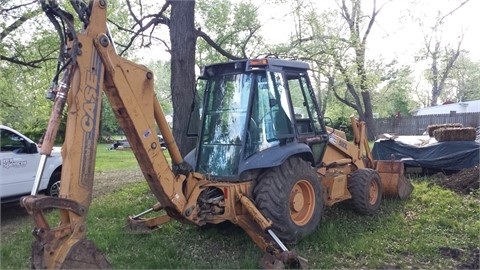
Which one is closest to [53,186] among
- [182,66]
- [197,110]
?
[182,66]

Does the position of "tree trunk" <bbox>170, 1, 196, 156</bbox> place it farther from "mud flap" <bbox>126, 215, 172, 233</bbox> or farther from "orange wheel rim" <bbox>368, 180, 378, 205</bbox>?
"orange wheel rim" <bbox>368, 180, 378, 205</bbox>

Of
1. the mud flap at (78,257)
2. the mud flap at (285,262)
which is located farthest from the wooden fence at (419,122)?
the mud flap at (78,257)

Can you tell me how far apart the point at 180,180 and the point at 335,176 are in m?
2.85

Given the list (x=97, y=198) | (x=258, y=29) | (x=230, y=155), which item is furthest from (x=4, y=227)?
(x=258, y=29)

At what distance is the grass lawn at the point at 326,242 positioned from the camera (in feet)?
18.2

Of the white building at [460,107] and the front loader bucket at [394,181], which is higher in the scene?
the white building at [460,107]

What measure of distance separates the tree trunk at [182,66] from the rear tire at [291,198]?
3.37 metres

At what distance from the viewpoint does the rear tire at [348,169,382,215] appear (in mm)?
7332

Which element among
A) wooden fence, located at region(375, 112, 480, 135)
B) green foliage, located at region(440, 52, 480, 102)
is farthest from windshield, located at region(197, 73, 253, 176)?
green foliage, located at region(440, 52, 480, 102)

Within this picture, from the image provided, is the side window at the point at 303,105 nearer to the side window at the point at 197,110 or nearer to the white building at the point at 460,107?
the side window at the point at 197,110

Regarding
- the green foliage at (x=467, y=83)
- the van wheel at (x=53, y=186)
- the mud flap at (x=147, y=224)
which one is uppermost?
the green foliage at (x=467, y=83)

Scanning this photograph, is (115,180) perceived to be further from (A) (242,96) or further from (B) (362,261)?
(B) (362,261)

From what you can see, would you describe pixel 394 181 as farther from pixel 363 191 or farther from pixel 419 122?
pixel 419 122

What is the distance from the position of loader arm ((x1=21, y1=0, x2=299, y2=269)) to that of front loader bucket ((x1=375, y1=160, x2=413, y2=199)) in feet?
13.4
